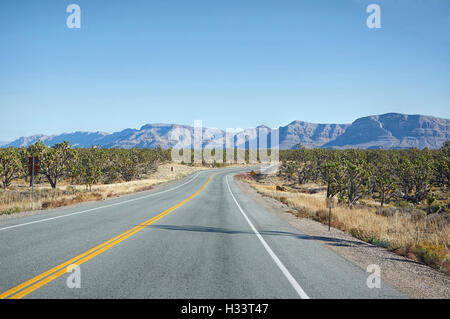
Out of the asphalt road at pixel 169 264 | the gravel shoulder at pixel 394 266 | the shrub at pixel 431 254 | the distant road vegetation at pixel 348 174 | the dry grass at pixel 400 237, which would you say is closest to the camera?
the asphalt road at pixel 169 264

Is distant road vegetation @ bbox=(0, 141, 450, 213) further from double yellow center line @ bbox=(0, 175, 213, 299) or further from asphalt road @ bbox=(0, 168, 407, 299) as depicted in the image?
double yellow center line @ bbox=(0, 175, 213, 299)

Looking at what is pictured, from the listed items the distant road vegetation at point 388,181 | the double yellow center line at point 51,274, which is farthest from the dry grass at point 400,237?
the distant road vegetation at point 388,181

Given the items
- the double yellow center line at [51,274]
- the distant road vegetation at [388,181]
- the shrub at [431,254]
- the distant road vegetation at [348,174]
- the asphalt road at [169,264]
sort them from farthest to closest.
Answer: the distant road vegetation at [348,174] → the distant road vegetation at [388,181] → the shrub at [431,254] → the asphalt road at [169,264] → the double yellow center line at [51,274]

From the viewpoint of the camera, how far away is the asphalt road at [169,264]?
4234 mm

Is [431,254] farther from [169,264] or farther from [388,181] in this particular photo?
[388,181]

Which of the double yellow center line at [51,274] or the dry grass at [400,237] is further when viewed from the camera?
the dry grass at [400,237]

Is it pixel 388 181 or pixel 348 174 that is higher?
pixel 348 174

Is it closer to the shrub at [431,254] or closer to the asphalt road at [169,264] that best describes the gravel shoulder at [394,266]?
the shrub at [431,254]

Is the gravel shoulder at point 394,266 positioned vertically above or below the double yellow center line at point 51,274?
below

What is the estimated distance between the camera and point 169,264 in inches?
215

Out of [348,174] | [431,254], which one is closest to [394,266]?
[431,254]

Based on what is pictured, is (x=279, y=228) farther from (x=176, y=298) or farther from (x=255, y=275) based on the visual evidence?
(x=176, y=298)

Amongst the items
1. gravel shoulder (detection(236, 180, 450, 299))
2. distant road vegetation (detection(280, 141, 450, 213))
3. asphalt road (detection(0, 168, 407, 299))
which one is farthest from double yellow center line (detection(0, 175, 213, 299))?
distant road vegetation (detection(280, 141, 450, 213))
